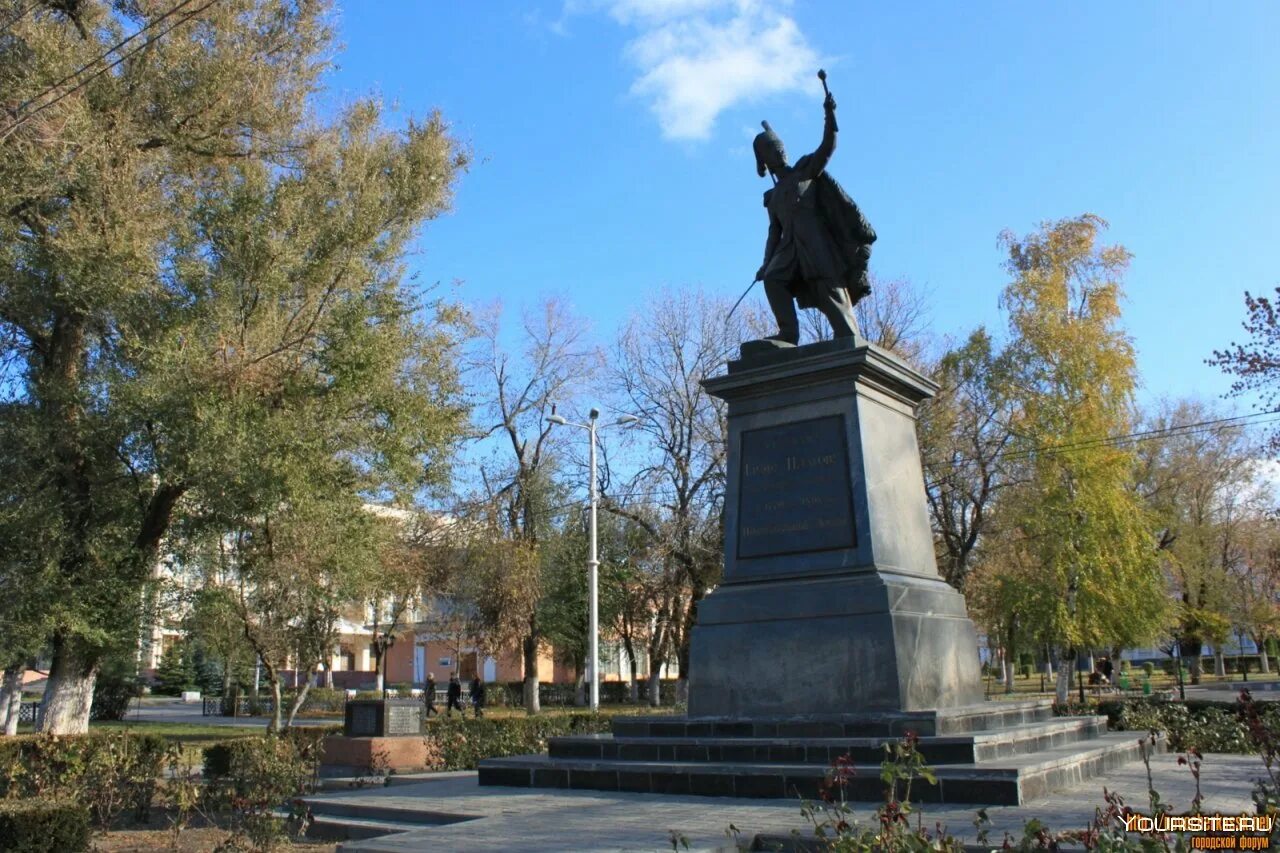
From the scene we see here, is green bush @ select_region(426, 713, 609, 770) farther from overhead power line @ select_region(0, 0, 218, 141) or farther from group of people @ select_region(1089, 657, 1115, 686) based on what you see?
group of people @ select_region(1089, 657, 1115, 686)

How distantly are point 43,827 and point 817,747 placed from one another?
600 cm

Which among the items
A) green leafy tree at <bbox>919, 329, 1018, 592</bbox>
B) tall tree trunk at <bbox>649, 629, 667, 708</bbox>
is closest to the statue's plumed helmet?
green leafy tree at <bbox>919, 329, 1018, 592</bbox>

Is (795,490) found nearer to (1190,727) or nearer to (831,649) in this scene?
(831,649)

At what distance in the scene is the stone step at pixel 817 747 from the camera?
8.02m

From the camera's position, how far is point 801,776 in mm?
8156

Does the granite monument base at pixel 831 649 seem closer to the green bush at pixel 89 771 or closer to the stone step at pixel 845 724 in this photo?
the stone step at pixel 845 724

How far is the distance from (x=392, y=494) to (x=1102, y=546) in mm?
21313

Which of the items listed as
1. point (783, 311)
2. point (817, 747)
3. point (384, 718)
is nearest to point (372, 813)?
point (817, 747)

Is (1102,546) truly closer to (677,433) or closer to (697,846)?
(677,433)

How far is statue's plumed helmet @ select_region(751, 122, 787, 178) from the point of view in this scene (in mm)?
12102

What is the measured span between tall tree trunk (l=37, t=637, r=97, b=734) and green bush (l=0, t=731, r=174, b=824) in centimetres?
303

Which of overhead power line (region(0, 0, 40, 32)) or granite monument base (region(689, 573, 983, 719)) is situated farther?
overhead power line (region(0, 0, 40, 32))

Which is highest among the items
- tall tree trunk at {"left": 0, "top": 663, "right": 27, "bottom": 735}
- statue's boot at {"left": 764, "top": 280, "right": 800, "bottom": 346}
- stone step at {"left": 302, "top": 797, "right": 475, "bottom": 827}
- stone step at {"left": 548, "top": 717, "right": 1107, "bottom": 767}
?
statue's boot at {"left": 764, "top": 280, "right": 800, "bottom": 346}

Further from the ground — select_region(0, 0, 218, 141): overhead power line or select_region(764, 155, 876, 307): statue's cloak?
select_region(0, 0, 218, 141): overhead power line
